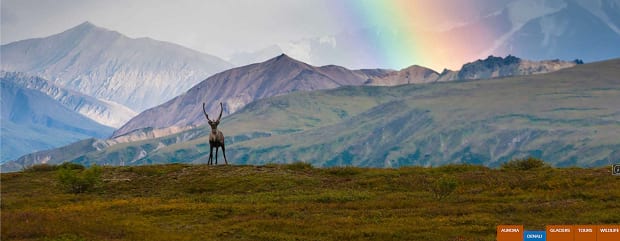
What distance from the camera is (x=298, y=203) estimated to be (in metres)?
47.9

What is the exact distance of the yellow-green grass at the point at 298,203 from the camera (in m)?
36.8

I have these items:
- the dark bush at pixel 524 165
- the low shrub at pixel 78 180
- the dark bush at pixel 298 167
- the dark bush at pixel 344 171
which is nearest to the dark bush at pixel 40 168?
the low shrub at pixel 78 180

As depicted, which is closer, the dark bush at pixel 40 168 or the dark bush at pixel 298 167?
the dark bush at pixel 298 167

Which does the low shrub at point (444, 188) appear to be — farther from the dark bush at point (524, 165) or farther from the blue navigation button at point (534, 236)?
the dark bush at point (524, 165)

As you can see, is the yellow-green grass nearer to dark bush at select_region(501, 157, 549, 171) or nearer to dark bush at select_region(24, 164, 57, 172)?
dark bush at select_region(501, 157, 549, 171)

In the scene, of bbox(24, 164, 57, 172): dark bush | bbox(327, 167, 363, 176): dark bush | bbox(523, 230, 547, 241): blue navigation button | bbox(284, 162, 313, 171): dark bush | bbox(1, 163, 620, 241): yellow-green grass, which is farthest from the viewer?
bbox(24, 164, 57, 172): dark bush

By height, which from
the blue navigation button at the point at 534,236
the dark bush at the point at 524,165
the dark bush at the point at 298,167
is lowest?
the blue navigation button at the point at 534,236

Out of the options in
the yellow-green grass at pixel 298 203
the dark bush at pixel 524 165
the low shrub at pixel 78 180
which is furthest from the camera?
the dark bush at pixel 524 165

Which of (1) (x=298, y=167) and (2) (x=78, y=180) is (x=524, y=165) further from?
(2) (x=78, y=180)

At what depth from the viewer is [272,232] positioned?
124 feet

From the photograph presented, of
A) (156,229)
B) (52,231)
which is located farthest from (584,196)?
(52,231)

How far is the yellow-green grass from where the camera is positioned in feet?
121

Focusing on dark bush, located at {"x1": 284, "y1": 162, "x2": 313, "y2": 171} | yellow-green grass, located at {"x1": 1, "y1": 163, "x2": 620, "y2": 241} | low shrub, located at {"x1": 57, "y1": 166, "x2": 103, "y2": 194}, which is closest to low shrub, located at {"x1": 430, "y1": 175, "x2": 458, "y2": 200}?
yellow-green grass, located at {"x1": 1, "y1": 163, "x2": 620, "y2": 241}

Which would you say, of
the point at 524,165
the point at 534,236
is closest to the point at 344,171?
the point at 524,165
